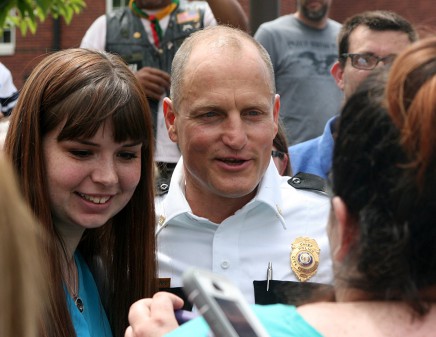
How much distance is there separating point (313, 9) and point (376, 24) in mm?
1449

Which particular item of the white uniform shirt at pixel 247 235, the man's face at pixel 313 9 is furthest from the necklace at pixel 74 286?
the man's face at pixel 313 9

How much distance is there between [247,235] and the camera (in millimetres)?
3443

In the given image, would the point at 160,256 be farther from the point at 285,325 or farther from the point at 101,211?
the point at 285,325

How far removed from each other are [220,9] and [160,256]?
237 cm

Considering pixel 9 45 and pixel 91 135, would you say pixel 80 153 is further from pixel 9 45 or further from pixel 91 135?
pixel 9 45

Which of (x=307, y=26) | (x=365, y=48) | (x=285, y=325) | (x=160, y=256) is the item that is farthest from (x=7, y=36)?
(x=285, y=325)

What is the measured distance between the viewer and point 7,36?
69.9ft

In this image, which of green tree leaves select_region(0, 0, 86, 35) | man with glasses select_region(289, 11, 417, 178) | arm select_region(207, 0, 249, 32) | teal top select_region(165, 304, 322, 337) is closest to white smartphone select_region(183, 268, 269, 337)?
teal top select_region(165, 304, 322, 337)

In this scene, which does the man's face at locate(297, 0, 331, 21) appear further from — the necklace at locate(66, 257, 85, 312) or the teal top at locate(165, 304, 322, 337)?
the teal top at locate(165, 304, 322, 337)

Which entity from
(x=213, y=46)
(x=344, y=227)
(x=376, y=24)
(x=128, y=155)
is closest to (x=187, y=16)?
(x=376, y=24)

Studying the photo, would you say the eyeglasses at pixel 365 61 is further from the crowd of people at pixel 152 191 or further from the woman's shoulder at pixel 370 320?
the woman's shoulder at pixel 370 320

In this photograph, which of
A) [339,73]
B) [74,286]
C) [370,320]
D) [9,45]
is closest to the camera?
[370,320]

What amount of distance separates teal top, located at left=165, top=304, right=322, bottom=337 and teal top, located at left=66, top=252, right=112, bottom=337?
1295mm

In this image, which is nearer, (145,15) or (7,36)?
(145,15)
